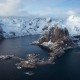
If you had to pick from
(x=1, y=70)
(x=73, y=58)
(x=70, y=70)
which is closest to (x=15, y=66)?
(x=1, y=70)

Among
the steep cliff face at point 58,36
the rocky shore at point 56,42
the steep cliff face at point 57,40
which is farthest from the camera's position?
the steep cliff face at point 58,36

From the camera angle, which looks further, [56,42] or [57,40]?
[57,40]

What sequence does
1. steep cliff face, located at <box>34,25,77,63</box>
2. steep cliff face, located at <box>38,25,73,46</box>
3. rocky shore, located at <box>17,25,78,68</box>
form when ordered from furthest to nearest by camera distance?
steep cliff face, located at <box>38,25,73,46</box>, steep cliff face, located at <box>34,25,77,63</box>, rocky shore, located at <box>17,25,78,68</box>

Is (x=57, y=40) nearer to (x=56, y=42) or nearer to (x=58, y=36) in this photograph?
Result: (x=56, y=42)

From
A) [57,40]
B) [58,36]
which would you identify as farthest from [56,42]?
[58,36]

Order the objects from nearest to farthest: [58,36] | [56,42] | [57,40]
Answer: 1. [56,42]
2. [57,40]
3. [58,36]

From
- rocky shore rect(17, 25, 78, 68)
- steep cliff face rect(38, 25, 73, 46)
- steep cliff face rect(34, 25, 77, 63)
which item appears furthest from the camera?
steep cliff face rect(38, 25, 73, 46)

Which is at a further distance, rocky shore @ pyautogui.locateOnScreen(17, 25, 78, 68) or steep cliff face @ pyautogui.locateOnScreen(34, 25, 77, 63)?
steep cliff face @ pyautogui.locateOnScreen(34, 25, 77, 63)

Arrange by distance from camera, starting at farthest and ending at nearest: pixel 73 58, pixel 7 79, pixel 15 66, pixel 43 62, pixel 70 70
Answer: pixel 73 58, pixel 43 62, pixel 15 66, pixel 70 70, pixel 7 79

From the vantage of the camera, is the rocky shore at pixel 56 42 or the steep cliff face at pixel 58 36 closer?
the rocky shore at pixel 56 42

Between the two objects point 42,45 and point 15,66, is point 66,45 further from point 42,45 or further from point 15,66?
point 15,66

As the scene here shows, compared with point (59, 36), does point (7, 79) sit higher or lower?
lower
